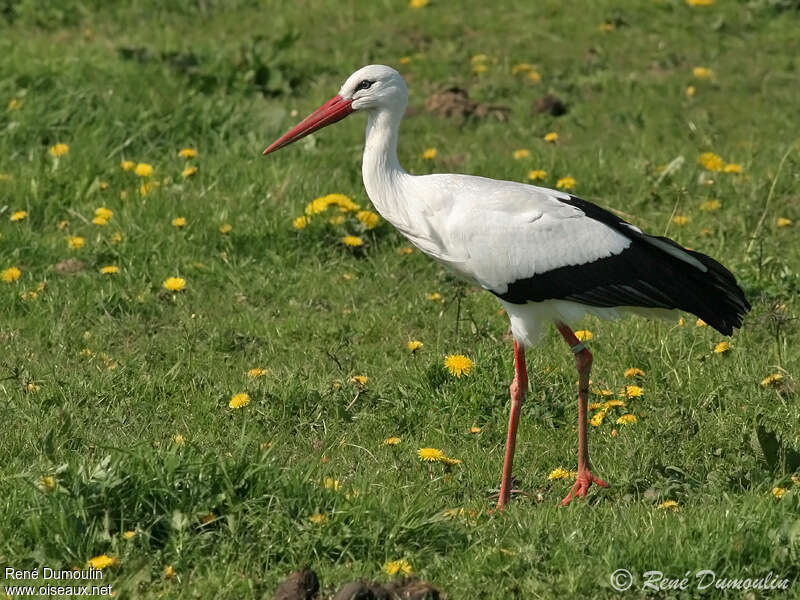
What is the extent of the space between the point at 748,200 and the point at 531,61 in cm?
264

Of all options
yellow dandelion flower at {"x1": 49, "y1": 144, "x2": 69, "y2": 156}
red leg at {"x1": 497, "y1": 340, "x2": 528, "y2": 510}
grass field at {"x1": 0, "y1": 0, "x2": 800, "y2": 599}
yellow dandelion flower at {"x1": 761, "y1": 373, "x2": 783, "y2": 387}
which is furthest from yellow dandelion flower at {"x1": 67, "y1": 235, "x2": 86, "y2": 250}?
yellow dandelion flower at {"x1": 761, "y1": 373, "x2": 783, "y2": 387}

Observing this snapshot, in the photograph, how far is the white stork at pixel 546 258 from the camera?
193 inches

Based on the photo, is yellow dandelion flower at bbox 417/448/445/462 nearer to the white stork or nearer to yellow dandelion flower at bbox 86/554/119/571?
the white stork

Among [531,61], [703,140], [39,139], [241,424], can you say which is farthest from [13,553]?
[531,61]

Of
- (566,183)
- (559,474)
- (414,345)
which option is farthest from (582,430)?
(566,183)

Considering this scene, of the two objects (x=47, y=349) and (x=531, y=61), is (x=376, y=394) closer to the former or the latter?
(x=47, y=349)

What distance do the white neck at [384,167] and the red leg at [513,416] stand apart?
77 cm

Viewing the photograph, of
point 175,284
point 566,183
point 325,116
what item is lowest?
point 175,284

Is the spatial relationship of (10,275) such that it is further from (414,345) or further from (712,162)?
(712,162)

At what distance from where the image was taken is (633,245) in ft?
16.4

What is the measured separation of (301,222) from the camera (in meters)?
6.73

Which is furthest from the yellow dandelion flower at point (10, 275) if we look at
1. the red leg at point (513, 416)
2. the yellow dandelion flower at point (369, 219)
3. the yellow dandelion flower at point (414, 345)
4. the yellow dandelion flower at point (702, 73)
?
the yellow dandelion flower at point (702, 73)

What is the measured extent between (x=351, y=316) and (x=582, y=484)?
186 centimetres

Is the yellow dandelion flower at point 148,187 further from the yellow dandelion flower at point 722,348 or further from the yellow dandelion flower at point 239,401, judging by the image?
the yellow dandelion flower at point 722,348
